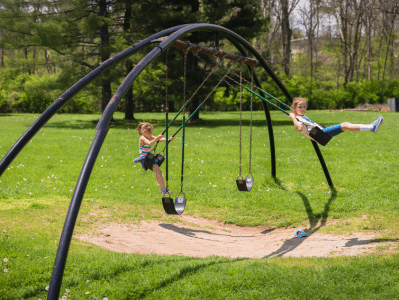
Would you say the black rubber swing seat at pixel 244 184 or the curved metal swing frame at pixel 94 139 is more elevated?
the curved metal swing frame at pixel 94 139

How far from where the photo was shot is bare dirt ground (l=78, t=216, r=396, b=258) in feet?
19.6

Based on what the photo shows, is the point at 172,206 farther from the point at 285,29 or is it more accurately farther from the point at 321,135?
the point at 285,29

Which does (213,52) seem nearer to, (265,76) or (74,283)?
(74,283)

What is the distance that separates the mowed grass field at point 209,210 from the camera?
4.39 metres

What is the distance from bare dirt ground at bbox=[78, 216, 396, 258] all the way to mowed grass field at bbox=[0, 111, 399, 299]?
0.30 m

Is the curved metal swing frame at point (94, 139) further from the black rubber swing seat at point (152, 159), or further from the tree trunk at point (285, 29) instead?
the tree trunk at point (285, 29)

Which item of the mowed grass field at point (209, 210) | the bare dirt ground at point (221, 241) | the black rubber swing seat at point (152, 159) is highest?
the black rubber swing seat at point (152, 159)

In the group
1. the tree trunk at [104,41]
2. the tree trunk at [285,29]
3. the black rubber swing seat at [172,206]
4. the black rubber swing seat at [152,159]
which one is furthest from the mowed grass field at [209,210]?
the tree trunk at [285,29]

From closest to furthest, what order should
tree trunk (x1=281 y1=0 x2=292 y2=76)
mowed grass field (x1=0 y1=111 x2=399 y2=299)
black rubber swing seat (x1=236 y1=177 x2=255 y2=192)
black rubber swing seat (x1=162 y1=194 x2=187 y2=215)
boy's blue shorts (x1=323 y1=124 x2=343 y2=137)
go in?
mowed grass field (x1=0 y1=111 x2=399 y2=299) → black rubber swing seat (x1=162 y1=194 x2=187 y2=215) → boy's blue shorts (x1=323 y1=124 x2=343 y2=137) → black rubber swing seat (x1=236 y1=177 x2=255 y2=192) → tree trunk (x1=281 y1=0 x2=292 y2=76)

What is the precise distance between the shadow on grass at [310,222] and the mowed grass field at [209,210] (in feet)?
0.13

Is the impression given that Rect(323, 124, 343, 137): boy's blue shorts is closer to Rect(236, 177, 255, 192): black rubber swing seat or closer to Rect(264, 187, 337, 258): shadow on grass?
Rect(264, 187, 337, 258): shadow on grass

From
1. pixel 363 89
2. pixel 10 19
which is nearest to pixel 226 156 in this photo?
pixel 10 19

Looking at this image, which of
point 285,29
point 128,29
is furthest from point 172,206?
point 285,29

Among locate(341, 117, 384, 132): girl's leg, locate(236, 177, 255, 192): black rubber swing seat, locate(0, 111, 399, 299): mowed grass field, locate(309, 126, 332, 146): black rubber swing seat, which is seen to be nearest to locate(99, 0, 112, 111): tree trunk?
locate(0, 111, 399, 299): mowed grass field
